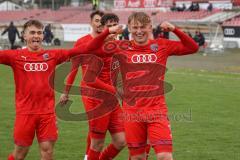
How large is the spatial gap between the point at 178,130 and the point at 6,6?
6754 cm

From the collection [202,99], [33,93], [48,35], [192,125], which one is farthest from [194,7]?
[33,93]

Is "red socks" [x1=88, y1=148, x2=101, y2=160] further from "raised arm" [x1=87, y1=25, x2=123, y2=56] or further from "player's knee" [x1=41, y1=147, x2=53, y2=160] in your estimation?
"raised arm" [x1=87, y1=25, x2=123, y2=56]

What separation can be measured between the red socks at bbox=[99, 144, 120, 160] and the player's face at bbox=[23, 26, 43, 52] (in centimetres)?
201

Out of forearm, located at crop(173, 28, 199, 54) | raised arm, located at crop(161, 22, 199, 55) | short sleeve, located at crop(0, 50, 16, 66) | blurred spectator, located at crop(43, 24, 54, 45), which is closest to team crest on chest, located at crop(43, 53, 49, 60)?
short sleeve, located at crop(0, 50, 16, 66)

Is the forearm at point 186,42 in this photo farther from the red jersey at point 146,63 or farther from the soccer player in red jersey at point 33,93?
the soccer player in red jersey at point 33,93

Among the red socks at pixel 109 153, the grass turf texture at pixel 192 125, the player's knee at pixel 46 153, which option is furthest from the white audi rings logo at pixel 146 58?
the grass turf texture at pixel 192 125

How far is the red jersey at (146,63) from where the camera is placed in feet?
24.2

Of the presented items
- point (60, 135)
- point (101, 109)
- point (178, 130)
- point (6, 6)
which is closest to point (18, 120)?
point (101, 109)

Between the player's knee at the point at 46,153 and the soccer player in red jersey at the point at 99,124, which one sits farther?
the soccer player in red jersey at the point at 99,124

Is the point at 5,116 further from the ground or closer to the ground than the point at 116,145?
closer to the ground

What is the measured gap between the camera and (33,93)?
24.6 feet

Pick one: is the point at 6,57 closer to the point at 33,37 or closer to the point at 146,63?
the point at 33,37

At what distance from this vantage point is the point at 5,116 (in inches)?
553

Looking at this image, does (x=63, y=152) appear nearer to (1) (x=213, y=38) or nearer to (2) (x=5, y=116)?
(2) (x=5, y=116)
